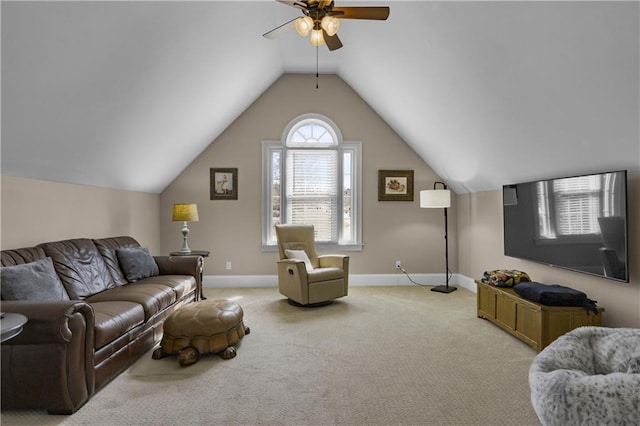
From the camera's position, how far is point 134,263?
380cm

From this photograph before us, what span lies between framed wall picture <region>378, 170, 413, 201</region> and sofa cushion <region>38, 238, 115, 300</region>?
153 inches

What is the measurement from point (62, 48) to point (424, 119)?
3.81 meters

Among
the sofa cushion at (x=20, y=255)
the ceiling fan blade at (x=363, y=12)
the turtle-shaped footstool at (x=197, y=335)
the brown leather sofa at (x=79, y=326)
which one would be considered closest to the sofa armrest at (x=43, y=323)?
the brown leather sofa at (x=79, y=326)

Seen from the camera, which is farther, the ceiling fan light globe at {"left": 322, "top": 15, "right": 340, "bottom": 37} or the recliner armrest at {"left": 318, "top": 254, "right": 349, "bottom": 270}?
the recliner armrest at {"left": 318, "top": 254, "right": 349, "bottom": 270}

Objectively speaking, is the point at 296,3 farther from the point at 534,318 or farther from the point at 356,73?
the point at 534,318

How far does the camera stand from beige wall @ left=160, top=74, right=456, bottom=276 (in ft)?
18.4

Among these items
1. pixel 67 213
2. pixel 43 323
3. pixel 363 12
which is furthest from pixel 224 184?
pixel 43 323

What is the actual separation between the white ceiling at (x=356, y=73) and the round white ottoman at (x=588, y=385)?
161 cm

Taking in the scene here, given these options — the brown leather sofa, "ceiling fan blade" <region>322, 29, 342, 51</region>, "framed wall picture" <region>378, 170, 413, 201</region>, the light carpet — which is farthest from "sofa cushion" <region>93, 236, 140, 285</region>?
"framed wall picture" <region>378, 170, 413, 201</region>

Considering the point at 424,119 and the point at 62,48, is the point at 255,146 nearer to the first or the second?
→ the point at 424,119

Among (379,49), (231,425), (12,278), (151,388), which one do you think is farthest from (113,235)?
(379,49)

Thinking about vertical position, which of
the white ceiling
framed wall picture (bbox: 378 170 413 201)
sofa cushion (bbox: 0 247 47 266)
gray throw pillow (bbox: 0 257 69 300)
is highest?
the white ceiling

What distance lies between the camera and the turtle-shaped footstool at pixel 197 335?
281cm

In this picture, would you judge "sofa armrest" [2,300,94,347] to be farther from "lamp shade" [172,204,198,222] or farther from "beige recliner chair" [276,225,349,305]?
"lamp shade" [172,204,198,222]
